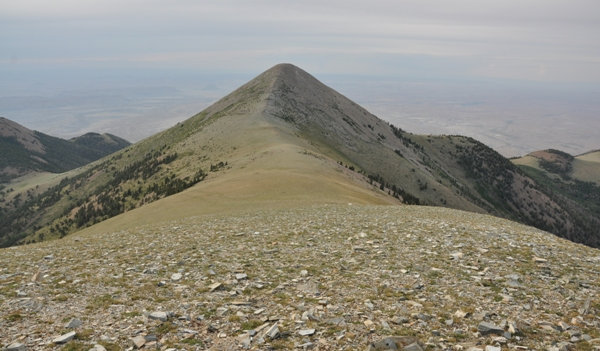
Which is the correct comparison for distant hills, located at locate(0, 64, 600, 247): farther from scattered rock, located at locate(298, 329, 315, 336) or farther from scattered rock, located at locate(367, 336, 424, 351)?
scattered rock, located at locate(367, 336, 424, 351)

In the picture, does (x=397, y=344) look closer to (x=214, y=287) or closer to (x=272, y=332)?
(x=272, y=332)

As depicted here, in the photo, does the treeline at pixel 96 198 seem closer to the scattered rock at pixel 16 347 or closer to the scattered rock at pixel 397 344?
the scattered rock at pixel 16 347

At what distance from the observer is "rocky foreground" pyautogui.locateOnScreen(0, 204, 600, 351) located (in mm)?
9875

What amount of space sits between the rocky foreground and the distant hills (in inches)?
771

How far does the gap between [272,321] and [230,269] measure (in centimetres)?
A: 541

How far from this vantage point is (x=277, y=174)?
52.8 m

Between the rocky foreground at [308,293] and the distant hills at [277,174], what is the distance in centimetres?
1958

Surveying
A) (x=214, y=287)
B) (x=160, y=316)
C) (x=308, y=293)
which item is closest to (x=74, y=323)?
(x=160, y=316)

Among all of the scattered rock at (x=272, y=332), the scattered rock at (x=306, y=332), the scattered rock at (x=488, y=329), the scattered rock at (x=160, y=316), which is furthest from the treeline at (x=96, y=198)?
the scattered rock at (x=488, y=329)

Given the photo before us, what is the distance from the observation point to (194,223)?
28.8 meters

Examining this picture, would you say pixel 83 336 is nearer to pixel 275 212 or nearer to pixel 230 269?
pixel 230 269

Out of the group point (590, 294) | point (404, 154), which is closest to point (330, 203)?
point (590, 294)

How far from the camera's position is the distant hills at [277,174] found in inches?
1838

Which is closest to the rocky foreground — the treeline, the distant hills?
the distant hills
